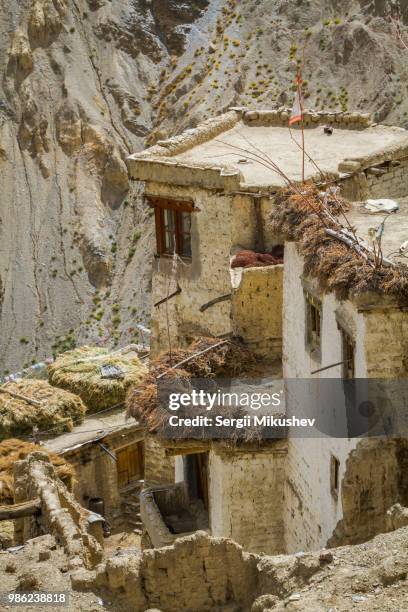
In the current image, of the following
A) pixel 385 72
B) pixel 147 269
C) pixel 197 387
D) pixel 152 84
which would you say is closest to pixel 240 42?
pixel 152 84

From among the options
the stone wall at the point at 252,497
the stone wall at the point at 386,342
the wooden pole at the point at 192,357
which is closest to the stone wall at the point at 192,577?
the stone wall at the point at 386,342

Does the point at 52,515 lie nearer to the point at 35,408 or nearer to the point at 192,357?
the point at 192,357

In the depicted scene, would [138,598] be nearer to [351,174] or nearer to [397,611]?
[397,611]

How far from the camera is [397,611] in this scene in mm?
10805

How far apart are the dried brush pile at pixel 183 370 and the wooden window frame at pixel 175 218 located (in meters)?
4.22

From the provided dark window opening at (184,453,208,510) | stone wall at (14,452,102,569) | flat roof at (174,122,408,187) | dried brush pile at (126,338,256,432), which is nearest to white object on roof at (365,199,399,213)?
dried brush pile at (126,338,256,432)

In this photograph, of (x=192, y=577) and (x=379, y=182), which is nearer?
(x=192, y=577)

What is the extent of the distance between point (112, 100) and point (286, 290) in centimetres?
4379

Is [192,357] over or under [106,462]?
over

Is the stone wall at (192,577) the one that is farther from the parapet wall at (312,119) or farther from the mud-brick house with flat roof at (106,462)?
the parapet wall at (312,119)

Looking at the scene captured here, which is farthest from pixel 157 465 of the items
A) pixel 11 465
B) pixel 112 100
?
pixel 112 100

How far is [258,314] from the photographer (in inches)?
829

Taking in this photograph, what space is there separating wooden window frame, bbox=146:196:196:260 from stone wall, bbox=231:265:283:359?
Answer: 346 centimetres

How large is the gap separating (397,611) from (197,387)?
903 centimetres
